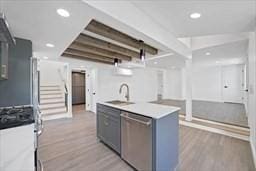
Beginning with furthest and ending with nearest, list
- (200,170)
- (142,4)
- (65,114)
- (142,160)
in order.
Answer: (65,114) → (200,170) → (142,160) → (142,4)

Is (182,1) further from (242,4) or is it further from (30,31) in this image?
(30,31)

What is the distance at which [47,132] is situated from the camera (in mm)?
4023

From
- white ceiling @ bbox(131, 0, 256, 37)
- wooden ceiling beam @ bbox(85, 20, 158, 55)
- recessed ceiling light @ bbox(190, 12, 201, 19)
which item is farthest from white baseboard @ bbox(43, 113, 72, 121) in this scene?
recessed ceiling light @ bbox(190, 12, 201, 19)

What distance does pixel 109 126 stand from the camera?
2.90 m

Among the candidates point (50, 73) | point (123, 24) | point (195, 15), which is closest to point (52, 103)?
point (50, 73)

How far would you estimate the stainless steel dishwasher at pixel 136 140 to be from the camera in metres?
1.94

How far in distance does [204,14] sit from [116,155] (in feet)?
9.38

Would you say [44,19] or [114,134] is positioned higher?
[44,19]

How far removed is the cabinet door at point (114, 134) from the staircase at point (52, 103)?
379 cm

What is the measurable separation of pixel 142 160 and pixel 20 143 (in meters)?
1.56

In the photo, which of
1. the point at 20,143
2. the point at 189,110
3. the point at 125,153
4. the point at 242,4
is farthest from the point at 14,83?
the point at 189,110

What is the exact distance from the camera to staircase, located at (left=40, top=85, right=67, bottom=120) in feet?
18.5

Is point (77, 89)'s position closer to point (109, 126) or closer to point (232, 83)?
point (109, 126)

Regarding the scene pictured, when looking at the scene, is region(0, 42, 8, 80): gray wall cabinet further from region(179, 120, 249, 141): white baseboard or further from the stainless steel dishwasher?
region(179, 120, 249, 141): white baseboard
